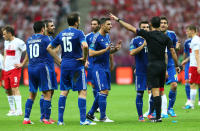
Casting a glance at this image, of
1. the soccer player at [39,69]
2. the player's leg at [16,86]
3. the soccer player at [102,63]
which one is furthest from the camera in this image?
the player's leg at [16,86]

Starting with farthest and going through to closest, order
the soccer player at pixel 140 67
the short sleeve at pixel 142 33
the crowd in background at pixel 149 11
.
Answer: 1. the crowd in background at pixel 149 11
2. the soccer player at pixel 140 67
3. the short sleeve at pixel 142 33

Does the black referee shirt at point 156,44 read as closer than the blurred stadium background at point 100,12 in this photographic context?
Yes

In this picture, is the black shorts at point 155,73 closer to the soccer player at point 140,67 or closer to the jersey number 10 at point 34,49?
the soccer player at point 140,67

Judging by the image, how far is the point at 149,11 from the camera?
29047mm

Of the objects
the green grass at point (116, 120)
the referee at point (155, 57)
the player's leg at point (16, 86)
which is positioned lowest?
the green grass at point (116, 120)

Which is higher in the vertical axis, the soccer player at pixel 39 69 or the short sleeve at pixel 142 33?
the short sleeve at pixel 142 33

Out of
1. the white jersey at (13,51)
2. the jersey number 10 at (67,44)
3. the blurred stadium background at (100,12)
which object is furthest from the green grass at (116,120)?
the blurred stadium background at (100,12)

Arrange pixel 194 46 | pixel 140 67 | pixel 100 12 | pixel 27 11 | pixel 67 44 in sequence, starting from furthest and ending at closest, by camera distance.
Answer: pixel 100 12, pixel 27 11, pixel 194 46, pixel 140 67, pixel 67 44

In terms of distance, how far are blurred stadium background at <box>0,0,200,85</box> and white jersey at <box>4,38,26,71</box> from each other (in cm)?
1523

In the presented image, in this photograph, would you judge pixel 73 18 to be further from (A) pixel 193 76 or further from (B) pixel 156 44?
(A) pixel 193 76

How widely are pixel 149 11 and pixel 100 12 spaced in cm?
306

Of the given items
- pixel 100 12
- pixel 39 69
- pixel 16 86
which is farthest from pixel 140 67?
pixel 100 12

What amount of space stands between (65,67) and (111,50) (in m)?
1.49

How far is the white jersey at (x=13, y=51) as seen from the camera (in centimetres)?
1205
